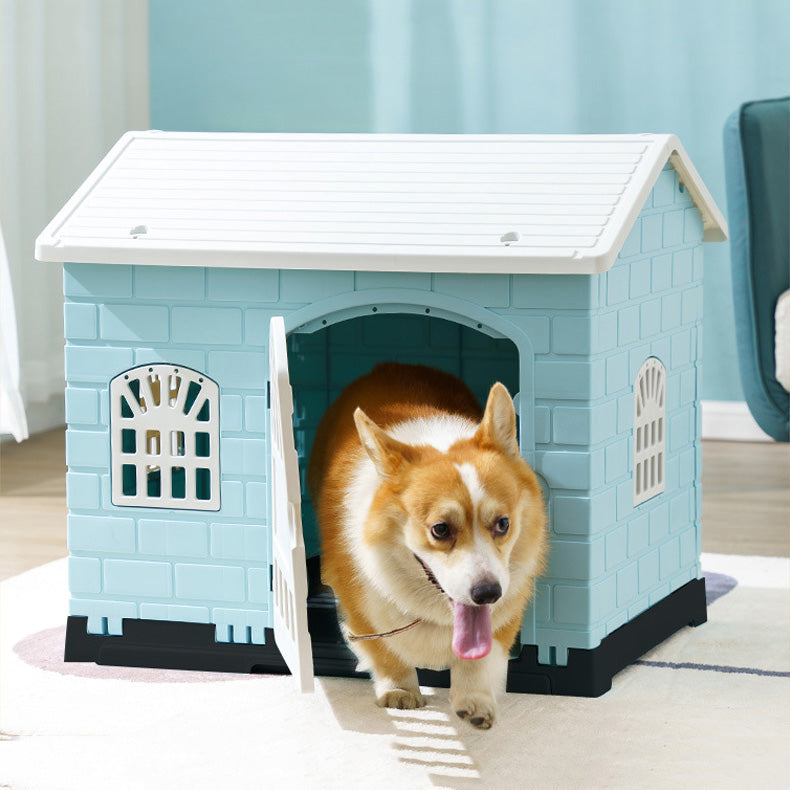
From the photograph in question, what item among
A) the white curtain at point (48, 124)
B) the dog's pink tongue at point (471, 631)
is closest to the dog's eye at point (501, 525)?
the dog's pink tongue at point (471, 631)

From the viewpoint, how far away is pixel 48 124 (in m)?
4.19

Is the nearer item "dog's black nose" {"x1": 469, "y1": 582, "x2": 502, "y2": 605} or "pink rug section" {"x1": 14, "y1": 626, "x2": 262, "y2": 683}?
"dog's black nose" {"x1": 469, "y1": 582, "x2": 502, "y2": 605}

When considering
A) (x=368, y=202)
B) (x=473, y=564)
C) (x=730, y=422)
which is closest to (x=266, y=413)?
(x=368, y=202)

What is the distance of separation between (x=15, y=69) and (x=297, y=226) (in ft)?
7.41

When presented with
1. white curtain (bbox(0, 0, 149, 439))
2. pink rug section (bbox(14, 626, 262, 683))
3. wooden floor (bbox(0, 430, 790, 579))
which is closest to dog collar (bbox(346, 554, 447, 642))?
pink rug section (bbox(14, 626, 262, 683))

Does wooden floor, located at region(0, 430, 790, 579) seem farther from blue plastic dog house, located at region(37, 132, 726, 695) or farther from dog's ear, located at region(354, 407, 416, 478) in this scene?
dog's ear, located at region(354, 407, 416, 478)

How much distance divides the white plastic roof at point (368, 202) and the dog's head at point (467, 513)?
26cm

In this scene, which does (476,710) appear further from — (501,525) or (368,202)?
(368,202)

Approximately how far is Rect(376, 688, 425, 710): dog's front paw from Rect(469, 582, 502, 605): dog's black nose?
294 millimetres

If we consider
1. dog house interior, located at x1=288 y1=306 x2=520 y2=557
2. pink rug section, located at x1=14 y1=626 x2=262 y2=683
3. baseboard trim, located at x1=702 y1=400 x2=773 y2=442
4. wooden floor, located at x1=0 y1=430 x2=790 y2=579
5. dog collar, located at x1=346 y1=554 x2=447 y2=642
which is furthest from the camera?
baseboard trim, located at x1=702 y1=400 x2=773 y2=442

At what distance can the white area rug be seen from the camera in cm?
172

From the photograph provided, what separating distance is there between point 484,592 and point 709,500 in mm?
1768

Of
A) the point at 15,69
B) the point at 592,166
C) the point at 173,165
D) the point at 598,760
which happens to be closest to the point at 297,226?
the point at 173,165

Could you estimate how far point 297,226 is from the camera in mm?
2041
